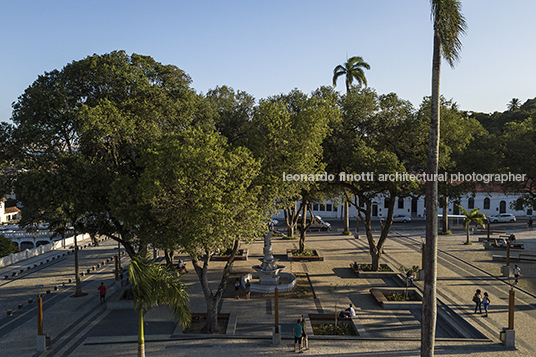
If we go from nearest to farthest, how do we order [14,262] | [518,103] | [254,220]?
[254,220], [14,262], [518,103]

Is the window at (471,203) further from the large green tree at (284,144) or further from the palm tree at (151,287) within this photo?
the palm tree at (151,287)

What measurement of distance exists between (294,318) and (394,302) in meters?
5.60

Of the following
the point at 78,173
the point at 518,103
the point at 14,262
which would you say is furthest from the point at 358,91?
the point at 518,103

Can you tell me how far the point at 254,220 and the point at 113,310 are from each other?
10.4 metres

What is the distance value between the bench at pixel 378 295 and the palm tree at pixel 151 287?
11.4 meters

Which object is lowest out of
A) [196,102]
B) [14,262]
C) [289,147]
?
[14,262]

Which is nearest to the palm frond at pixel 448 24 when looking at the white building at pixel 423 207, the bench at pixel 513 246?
the bench at pixel 513 246

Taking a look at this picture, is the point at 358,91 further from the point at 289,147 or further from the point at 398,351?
the point at 398,351

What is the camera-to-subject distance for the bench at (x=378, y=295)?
20197mm

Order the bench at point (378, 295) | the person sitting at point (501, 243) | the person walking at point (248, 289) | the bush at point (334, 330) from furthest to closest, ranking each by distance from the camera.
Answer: the person sitting at point (501, 243) < the person walking at point (248, 289) < the bench at point (378, 295) < the bush at point (334, 330)

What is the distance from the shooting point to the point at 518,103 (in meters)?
92.1

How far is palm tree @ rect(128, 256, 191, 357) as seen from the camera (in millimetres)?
11805

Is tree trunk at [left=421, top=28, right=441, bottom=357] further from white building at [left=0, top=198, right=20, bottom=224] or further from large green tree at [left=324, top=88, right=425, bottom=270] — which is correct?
white building at [left=0, top=198, right=20, bottom=224]

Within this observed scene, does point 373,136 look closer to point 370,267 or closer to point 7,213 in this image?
point 370,267
